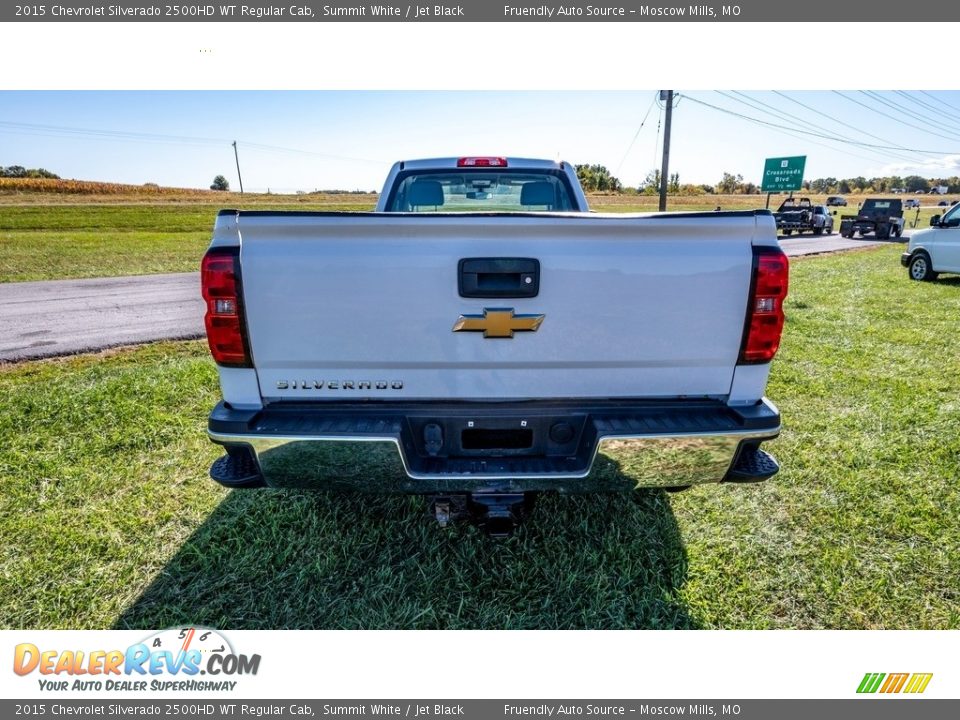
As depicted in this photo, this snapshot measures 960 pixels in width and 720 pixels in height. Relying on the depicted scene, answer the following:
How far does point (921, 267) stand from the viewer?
11562 millimetres

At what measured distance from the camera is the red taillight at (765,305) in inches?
83.2

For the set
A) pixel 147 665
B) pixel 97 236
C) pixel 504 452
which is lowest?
pixel 147 665

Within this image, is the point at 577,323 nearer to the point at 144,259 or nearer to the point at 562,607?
the point at 562,607

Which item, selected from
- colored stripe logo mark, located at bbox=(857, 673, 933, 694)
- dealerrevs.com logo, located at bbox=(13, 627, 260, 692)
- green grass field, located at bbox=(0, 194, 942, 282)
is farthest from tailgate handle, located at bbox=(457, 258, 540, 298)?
green grass field, located at bbox=(0, 194, 942, 282)

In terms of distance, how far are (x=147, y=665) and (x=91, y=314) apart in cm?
766

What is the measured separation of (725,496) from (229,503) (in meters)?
3.18

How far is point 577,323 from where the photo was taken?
2.15m

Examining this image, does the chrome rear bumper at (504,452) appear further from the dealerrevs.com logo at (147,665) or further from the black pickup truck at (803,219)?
the black pickup truck at (803,219)

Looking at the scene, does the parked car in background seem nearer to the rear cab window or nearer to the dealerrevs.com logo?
the rear cab window

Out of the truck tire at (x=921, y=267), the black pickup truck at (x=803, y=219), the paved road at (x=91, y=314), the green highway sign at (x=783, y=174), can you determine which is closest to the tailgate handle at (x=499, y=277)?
the paved road at (x=91, y=314)

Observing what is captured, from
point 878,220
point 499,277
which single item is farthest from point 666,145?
point 499,277

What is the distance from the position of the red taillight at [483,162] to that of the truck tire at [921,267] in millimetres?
12202

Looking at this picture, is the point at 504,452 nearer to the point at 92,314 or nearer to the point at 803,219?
the point at 92,314

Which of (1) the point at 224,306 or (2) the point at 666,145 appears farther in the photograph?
(2) the point at 666,145
